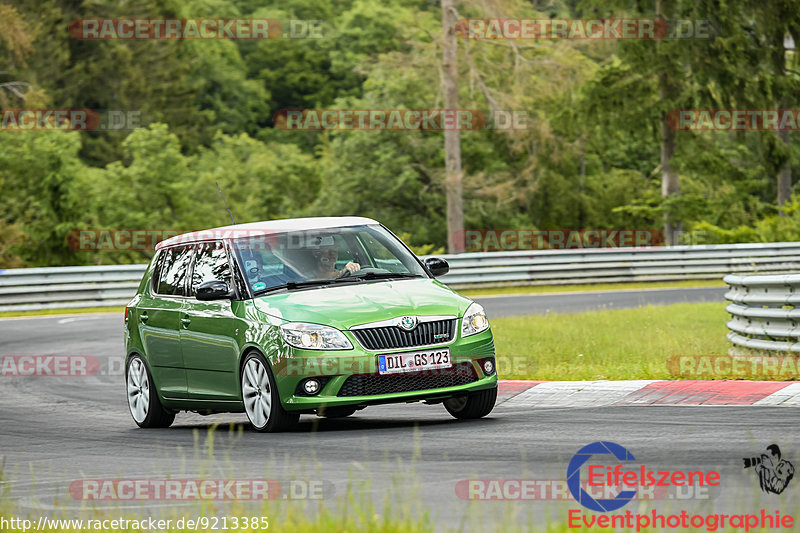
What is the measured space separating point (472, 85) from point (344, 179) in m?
11.9

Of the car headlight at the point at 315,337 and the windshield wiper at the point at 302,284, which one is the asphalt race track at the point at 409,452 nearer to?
the car headlight at the point at 315,337

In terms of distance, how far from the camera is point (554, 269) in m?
33.3

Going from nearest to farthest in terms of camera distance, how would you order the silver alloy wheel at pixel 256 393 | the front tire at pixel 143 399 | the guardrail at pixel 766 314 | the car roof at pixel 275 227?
the silver alloy wheel at pixel 256 393
the car roof at pixel 275 227
the front tire at pixel 143 399
the guardrail at pixel 766 314

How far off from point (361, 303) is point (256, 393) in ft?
3.60

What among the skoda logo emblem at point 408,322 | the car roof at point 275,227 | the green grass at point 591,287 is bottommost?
the green grass at point 591,287

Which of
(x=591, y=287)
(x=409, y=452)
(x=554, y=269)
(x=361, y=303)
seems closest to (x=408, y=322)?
(x=361, y=303)

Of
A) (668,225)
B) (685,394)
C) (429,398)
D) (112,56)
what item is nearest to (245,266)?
(429,398)

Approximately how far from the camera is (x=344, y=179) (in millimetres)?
50531

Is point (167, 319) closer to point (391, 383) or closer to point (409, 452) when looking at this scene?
point (391, 383)

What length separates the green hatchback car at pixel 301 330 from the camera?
32.3 feet

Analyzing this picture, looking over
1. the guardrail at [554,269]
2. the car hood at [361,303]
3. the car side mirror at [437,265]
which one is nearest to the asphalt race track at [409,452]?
the car hood at [361,303]

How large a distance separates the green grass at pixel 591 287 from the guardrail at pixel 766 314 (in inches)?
676

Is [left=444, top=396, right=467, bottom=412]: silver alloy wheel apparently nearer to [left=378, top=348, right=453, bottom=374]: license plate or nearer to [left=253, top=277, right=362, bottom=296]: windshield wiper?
[left=378, top=348, right=453, bottom=374]: license plate

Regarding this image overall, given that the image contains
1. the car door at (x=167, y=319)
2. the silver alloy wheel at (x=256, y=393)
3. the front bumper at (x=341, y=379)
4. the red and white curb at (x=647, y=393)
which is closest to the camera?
the front bumper at (x=341, y=379)
